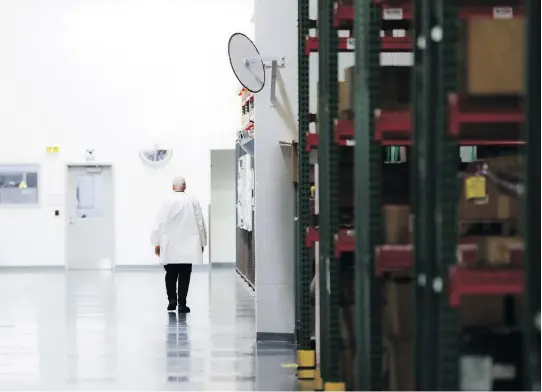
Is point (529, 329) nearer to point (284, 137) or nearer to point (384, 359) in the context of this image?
point (384, 359)

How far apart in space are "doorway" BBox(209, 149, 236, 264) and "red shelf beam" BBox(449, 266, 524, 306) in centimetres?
1464

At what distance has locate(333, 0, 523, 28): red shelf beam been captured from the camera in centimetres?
363

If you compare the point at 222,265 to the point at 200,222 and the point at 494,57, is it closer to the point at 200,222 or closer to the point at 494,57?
the point at 200,222

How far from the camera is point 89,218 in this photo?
57.7ft

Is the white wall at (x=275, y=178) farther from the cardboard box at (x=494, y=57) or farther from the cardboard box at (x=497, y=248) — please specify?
the cardboard box at (x=494, y=57)

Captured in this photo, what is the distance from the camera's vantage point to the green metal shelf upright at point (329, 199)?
5195 mm

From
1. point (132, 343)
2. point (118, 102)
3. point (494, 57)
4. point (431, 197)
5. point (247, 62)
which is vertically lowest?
point (132, 343)

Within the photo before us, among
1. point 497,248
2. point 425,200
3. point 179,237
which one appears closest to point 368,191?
point 425,200

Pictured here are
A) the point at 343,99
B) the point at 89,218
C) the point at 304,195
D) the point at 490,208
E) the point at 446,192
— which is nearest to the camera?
the point at 446,192

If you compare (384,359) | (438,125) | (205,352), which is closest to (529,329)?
(438,125)

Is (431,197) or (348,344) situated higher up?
(431,197)

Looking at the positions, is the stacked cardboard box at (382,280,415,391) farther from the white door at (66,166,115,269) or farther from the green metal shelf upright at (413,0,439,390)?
the white door at (66,166,115,269)

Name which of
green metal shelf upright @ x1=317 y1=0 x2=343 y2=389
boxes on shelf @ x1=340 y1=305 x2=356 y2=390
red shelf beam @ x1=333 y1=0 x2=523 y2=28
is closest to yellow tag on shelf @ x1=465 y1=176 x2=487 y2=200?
red shelf beam @ x1=333 y1=0 x2=523 y2=28

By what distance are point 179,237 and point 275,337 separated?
2374 millimetres
